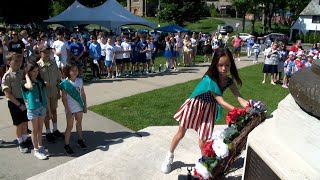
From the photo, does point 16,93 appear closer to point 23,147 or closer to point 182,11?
point 23,147

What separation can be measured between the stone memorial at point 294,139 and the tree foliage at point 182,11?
3521cm

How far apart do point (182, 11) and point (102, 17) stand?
55.7ft

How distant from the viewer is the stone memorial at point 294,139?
8.68 ft

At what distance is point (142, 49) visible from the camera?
48.4ft

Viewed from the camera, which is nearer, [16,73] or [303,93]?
[303,93]

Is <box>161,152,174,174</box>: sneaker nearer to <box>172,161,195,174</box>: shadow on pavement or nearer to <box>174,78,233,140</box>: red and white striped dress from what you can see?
<box>172,161,195,174</box>: shadow on pavement

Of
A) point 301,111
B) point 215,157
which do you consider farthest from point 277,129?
point 215,157

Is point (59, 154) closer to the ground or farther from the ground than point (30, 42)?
closer to the ground

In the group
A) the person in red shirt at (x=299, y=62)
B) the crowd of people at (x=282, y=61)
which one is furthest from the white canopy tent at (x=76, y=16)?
the person in red shirt at (x=299, y=62)

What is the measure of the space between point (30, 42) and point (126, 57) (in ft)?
12.1

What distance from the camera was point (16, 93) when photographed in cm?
583

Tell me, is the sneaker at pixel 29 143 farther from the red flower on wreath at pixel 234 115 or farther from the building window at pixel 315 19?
the building window at pixel 315 19

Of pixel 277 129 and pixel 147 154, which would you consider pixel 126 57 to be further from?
pixel 277 129

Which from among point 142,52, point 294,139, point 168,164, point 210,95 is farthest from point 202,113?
point 142,52
